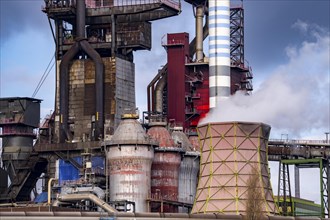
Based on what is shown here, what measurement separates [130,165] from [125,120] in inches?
243

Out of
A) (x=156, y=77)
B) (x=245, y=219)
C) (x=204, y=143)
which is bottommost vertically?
(x=245, y=219)

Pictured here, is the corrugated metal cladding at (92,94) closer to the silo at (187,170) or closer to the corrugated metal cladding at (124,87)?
the corrugated metal cladding at (124,87)

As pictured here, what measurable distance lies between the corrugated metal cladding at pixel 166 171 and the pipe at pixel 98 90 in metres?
7.49

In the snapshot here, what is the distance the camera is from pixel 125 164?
347ft

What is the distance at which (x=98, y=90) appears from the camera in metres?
117

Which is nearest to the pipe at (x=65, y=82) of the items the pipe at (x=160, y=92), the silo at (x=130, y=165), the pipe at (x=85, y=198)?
the pipe at (x=160, y=92)

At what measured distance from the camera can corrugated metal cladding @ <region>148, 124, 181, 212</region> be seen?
359 feet

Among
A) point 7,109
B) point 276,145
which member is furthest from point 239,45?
point 7,109

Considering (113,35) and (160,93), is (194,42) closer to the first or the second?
(160,93)

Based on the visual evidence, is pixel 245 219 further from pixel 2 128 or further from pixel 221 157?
pixel 2 128

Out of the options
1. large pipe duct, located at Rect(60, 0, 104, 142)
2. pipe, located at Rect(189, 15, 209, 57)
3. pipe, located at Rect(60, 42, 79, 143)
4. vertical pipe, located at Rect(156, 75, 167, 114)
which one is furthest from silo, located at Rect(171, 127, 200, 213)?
pipe, located at Rect(189, 15, 209, 57)

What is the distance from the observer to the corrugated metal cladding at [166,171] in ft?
359

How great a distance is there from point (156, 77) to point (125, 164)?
23.5m

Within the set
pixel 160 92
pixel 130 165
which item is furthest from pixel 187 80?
pixel 130 165
